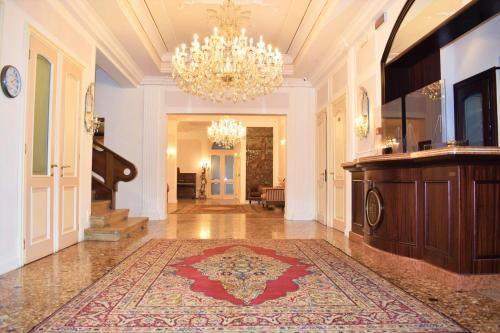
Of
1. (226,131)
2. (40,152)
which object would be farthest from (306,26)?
(226,131)

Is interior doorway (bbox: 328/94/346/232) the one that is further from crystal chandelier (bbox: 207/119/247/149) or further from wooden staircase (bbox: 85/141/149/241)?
crystal chandelier (bbox: 207/119/247/149)

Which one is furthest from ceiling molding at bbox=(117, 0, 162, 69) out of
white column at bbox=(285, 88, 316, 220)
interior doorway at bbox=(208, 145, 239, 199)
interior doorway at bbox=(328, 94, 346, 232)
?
interior doorway at bbox=(208, 145, 239, 199)

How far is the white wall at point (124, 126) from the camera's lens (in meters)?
8.77

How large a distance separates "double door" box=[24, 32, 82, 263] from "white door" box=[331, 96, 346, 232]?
14.5ft

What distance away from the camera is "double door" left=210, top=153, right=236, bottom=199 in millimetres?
20688

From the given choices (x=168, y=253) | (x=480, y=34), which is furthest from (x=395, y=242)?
(x=480, y=34)

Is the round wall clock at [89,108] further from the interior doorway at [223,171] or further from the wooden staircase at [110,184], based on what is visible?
the interior doorway at [223,171]

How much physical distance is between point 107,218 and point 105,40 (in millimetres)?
2905

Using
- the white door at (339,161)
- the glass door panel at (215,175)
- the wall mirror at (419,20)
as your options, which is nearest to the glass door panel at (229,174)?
the glass door panel at (215,175)

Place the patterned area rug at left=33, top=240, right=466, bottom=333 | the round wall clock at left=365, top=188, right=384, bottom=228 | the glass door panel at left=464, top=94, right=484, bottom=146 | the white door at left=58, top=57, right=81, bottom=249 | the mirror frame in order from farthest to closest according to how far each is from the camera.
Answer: the glass door panel at left=464, top=94, right=484, bottom=146
the white door at left=58, top=57, right=81, bottom=249
the mirror frame
the round wall clock at left=365, top=188, right=384, bottom=228
the patterned area rug at left=33, top=240, right=466, bottom=333

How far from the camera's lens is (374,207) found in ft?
13.5

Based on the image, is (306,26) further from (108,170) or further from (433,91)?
(108,170)

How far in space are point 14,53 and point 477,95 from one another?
5.57 m

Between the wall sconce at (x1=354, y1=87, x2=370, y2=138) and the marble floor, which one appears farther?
the wall sconce at (x1=354, y1=87, x2=370, y2=138)
